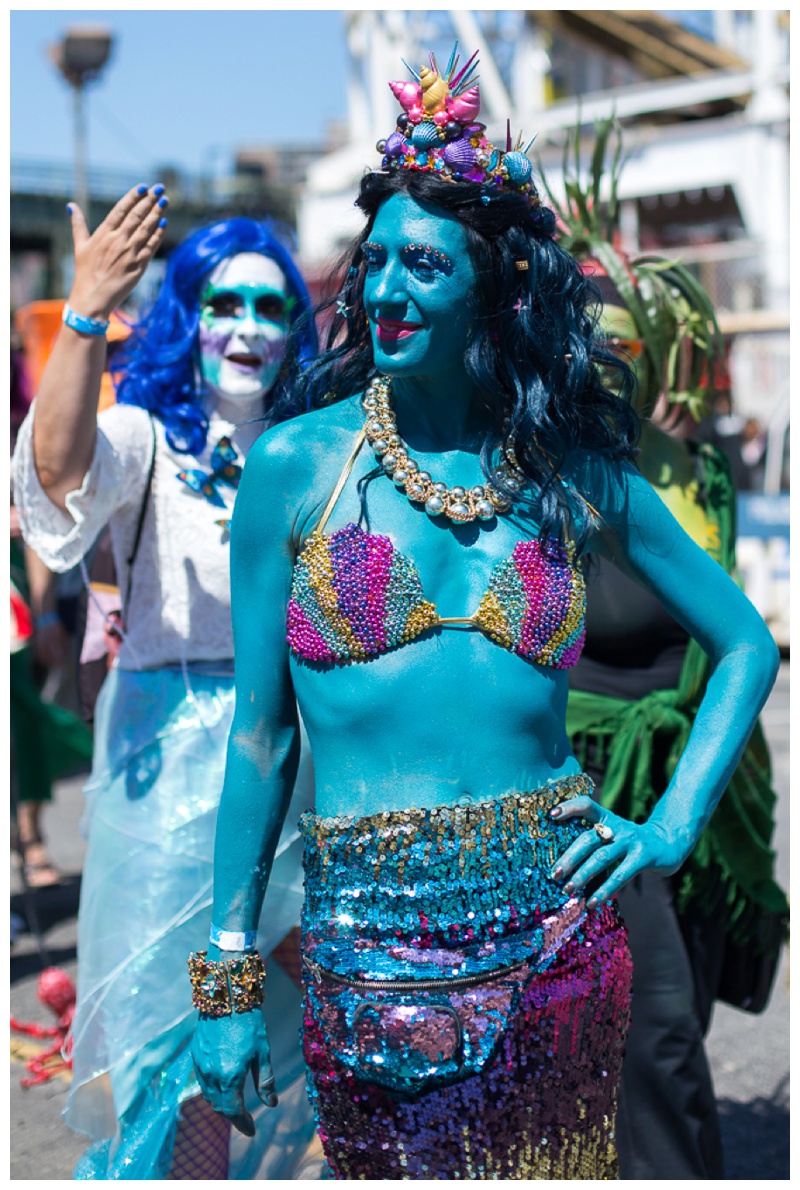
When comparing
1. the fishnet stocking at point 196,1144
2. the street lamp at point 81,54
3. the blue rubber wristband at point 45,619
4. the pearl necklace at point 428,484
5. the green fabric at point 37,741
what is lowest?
the fishnet stocking at point 196,1144

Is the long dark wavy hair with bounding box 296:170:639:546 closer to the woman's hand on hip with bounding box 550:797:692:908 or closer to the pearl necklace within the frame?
the pearl necklace

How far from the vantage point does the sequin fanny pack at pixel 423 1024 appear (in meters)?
1.83

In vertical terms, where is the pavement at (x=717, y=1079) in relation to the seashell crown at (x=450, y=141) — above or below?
below

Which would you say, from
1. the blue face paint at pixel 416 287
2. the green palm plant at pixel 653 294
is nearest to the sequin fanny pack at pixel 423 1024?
the blue face paint at pixel 416 287

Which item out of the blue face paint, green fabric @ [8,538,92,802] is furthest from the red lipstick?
green fabric @ [8,538,92,802]

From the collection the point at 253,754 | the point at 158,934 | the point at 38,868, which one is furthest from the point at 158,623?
the point at 38,868

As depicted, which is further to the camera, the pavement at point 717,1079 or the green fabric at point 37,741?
the green fabric at point 37,741

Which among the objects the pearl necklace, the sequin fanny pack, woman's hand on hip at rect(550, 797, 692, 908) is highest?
the pearl necklace

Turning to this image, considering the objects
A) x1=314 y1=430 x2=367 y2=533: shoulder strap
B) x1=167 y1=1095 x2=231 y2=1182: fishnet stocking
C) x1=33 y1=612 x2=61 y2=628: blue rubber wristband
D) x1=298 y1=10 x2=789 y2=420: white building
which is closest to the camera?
x1=314 y1=430 x2=367 y2=533: shoulder strap

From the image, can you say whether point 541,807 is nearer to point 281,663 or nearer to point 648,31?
point 281,663

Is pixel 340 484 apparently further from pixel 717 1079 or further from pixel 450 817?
pixel 717 1079

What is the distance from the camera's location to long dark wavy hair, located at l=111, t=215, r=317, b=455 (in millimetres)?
3150

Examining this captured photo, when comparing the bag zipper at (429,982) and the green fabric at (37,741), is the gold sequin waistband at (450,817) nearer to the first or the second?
the bag zipper at (429,982)

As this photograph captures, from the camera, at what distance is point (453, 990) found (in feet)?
6.07
